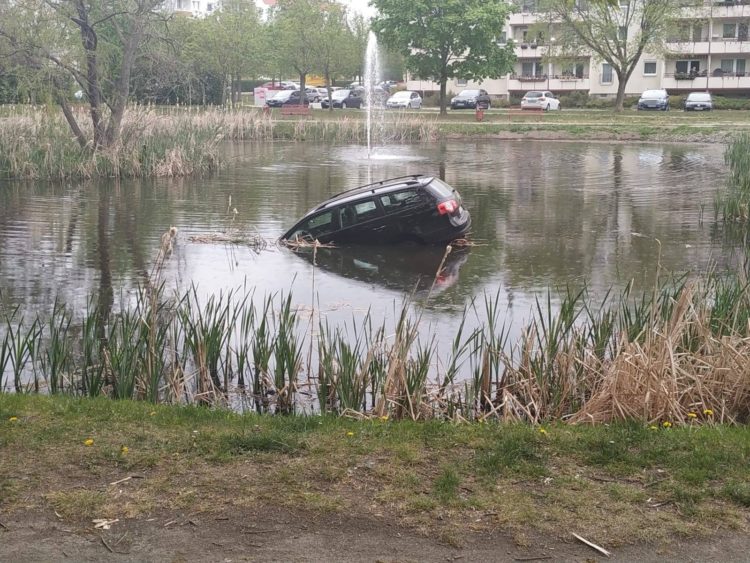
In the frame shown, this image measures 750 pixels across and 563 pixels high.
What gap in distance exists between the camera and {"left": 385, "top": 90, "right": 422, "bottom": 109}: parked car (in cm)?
7300

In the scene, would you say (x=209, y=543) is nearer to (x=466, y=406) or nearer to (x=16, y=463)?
(x=16, y=463)

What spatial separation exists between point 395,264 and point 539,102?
5293 cm

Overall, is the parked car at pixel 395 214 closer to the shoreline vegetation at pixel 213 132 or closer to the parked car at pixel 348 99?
the shoreline vegetation at pixel 213 132

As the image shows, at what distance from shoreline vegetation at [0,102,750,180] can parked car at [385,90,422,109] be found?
7.74m

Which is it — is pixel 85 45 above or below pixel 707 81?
below

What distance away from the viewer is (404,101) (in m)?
73.4

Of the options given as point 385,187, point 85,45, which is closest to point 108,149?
point 85,45

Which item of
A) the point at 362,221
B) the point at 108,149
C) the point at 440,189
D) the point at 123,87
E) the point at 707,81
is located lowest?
the point at 362,221

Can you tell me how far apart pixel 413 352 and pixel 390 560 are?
690 centimetres

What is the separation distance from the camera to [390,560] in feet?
18.1

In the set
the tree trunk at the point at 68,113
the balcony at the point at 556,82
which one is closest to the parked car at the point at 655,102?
the balcony at the point at 556,82

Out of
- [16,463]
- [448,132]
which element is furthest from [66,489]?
[448,132]

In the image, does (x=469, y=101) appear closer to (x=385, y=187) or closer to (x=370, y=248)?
(x=370, y=248)

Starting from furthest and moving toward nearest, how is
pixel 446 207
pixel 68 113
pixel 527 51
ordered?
1. pixel 527 51
2. pixel 68 113
3. pixel 446 207
